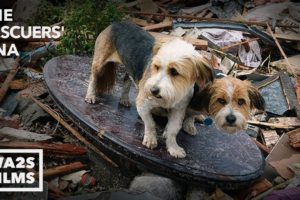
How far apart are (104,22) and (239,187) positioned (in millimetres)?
3412

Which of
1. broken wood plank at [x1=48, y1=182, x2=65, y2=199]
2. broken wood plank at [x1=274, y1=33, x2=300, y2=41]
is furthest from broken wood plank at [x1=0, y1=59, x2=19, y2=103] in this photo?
broken wood plank at [x1=274, y1=33, x2=300, y2=41]

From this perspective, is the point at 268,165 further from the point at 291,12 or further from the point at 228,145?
the point at 291,12

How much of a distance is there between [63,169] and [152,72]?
142cm

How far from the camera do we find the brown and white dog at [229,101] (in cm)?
349

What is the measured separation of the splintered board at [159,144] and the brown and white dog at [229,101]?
0.49 metres

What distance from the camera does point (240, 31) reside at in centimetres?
736

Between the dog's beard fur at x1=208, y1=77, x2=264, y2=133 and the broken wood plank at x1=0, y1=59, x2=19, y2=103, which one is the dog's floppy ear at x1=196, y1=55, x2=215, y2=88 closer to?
the dog's beard fur at x1=208, y1=77, x2=264, y2=133

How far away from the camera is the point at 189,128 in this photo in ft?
14.1

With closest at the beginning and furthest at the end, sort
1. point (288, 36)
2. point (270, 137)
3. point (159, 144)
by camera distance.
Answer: point (159, 144), point (270, 137), point (288, 36)

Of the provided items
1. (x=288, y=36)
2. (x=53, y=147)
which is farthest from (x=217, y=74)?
(x=288, y=36)

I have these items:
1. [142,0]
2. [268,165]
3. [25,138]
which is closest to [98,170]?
[25,138]

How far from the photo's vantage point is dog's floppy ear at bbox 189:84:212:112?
3602 millimetres

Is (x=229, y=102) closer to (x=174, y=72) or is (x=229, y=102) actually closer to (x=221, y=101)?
(x=221, y=101)

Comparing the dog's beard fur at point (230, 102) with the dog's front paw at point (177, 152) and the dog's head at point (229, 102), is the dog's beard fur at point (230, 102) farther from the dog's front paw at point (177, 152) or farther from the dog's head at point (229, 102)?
the dog's front paw at point (177, 152)
